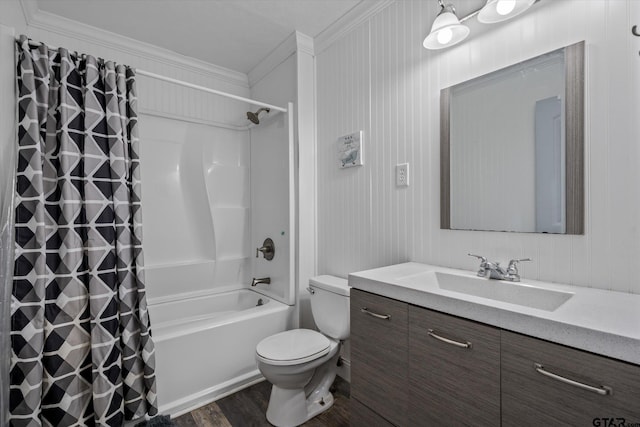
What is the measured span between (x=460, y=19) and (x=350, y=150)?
91 cm

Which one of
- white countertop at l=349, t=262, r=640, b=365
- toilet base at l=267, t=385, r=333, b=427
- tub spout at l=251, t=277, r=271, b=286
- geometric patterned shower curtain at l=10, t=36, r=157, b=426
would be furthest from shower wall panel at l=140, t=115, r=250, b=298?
white countertop at l=349, t=262, r=640, b=365

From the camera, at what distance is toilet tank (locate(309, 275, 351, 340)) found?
1.77m

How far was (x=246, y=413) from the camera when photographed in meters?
1.74

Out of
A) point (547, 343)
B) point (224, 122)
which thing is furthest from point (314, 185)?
point (547, 343)

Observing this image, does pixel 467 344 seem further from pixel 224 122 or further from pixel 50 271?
pixel 224 122

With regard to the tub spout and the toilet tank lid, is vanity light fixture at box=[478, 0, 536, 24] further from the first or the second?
the tub spout

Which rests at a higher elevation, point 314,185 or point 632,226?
point 314,185

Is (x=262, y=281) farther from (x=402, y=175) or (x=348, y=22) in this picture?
(x=348, y=22)

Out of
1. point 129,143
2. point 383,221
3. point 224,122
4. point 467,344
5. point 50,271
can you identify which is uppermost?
point 224,122

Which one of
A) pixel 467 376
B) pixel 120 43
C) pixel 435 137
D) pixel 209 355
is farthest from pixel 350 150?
pixel 120 43

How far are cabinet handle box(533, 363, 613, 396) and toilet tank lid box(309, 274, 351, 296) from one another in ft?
3.40

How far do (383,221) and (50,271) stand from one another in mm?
1716

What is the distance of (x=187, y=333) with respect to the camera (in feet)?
5.82

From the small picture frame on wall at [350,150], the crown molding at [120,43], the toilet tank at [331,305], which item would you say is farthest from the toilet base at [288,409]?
the crown molding at [120,43]
